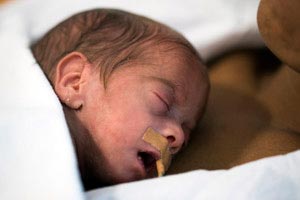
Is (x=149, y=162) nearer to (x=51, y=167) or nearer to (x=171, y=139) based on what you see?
(x=171, y=139)

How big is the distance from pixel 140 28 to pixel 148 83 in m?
0.12

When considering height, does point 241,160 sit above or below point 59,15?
below

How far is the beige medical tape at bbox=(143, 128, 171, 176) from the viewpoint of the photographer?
2.46 feet

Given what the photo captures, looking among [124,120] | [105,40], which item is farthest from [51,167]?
[105,40]

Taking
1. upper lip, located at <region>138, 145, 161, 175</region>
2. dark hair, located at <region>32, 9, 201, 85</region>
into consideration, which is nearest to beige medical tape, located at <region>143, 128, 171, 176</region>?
upper lip, located at <region>138, 145, 161, 175</region>

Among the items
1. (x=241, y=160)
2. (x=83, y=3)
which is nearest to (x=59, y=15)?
(x=83, y=3)

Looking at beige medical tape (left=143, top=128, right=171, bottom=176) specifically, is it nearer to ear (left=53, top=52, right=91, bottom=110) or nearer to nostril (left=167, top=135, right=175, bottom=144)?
nostril (left=167, top=135, right=175, bottom=144)

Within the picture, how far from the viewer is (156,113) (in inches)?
30.6

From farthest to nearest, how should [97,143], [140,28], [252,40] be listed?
[252,40], [140,28], [97,143]

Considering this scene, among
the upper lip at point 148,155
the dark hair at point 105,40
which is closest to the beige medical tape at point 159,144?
the upper lip at point 148,155

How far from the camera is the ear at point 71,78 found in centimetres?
79

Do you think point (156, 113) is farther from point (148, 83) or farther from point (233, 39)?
point (233, 39)

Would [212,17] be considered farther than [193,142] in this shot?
Yes

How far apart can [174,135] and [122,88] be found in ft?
0.38
